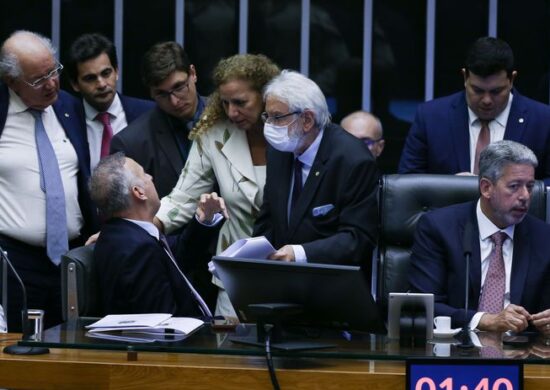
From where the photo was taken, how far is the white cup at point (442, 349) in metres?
3.68

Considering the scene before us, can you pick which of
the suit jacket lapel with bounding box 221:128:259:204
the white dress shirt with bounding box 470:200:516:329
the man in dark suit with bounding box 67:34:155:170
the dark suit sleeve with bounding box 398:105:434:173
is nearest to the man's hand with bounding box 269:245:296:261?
the suit jacket lapel with bounding box 221:128:259:204

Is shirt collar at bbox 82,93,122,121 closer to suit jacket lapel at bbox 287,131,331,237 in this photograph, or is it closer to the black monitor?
suit jacket lapel at bbox 287,131,331,237

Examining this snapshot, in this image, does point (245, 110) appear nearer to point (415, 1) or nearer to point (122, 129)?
point (122, 129)

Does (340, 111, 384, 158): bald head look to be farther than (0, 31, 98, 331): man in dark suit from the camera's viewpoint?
Yes

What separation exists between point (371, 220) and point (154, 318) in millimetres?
1204

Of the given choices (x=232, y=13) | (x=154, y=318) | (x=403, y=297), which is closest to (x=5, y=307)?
(x=154, y=318)

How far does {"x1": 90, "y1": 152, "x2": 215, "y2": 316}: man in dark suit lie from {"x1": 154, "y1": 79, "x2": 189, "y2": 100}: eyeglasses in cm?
72

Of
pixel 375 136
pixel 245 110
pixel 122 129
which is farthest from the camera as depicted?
pixel 375 136

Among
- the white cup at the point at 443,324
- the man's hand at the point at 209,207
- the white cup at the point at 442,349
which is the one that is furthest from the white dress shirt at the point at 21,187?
the white cup at the point at 442,349

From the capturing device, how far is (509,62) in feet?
17.6

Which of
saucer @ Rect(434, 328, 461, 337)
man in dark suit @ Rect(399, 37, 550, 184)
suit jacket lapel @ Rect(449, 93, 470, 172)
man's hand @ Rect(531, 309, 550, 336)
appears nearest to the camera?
saucer @ Rect(434, 328, 461, 337)

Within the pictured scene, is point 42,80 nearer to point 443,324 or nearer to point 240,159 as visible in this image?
point 240,159

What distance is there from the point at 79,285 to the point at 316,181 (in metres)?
0.93

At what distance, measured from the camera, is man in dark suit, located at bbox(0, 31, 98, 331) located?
539 cm
